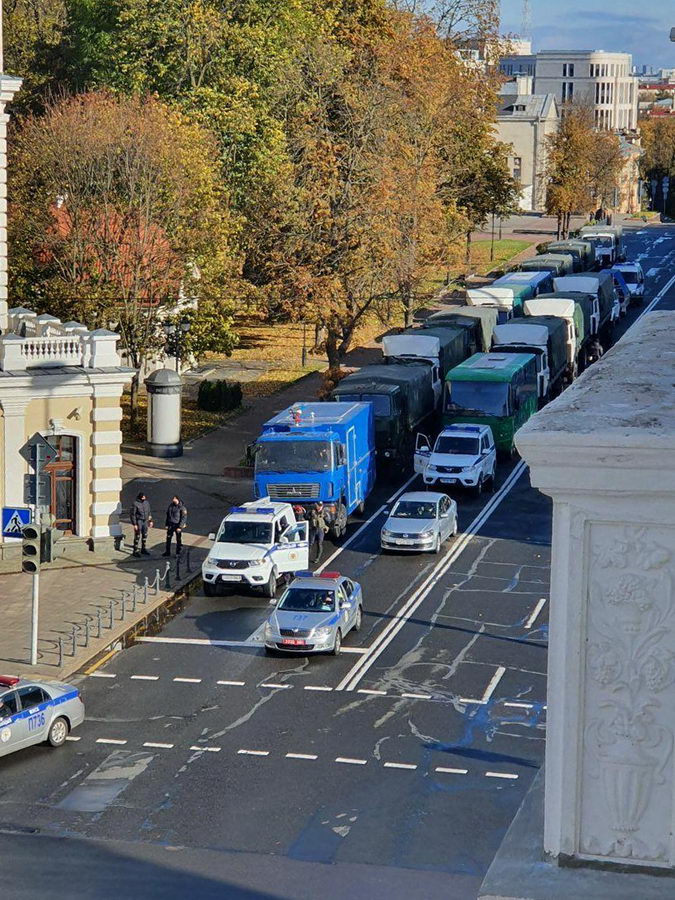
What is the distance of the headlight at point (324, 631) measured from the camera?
2870cm

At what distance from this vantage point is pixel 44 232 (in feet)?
163

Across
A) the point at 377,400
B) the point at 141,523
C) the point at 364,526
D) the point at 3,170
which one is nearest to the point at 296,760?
the point at 141,523

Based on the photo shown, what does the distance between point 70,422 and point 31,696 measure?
1409 cm

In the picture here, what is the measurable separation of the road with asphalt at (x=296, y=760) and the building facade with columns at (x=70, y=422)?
5.62m

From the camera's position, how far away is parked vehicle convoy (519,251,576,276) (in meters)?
74.9

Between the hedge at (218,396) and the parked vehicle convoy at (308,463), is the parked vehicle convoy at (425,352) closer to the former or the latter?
the hedge at (218,396)

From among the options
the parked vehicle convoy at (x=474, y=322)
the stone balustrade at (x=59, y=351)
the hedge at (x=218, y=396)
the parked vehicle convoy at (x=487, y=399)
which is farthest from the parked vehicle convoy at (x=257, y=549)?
the parked vehicle convoy at (x=474, y=322)

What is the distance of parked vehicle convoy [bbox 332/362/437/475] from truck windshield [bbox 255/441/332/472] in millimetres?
6176

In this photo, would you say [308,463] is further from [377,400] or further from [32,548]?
[32,548]

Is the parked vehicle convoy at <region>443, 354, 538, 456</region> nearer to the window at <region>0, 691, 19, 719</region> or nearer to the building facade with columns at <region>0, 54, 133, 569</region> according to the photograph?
the building facade with columns at <region>0, 54, 133, 569</region>

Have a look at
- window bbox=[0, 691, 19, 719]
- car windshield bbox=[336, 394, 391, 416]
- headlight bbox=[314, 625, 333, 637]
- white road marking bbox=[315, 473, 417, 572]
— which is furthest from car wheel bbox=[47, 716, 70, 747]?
car windshield bbox=[336, 394, 391, 416]

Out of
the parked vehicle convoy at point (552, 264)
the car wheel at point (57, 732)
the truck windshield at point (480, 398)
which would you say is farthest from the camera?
the parked vehicle convoy at point (552, 264)

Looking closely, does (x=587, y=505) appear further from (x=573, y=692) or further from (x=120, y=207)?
(x=120, y=207)

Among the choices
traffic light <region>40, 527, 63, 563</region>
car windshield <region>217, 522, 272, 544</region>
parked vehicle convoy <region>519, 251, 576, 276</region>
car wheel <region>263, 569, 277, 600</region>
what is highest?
parked vehicle convoy <region>519, 251, 576, 276</region>
